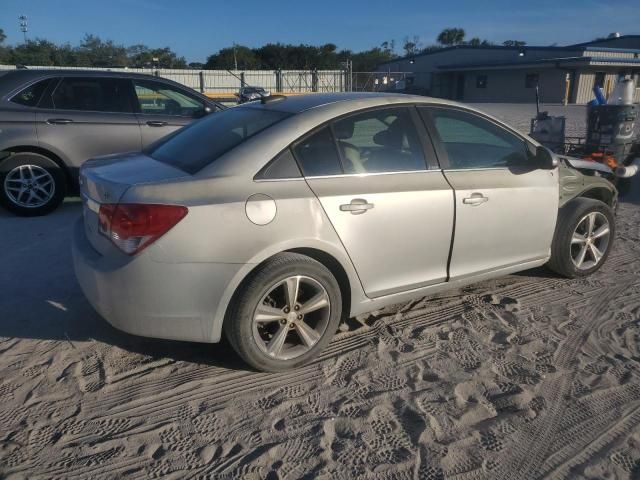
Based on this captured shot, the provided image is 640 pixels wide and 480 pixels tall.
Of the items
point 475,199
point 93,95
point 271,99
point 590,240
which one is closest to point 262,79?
point 93,95

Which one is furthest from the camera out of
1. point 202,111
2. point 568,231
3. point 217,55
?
point 217,55

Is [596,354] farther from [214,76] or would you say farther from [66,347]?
[214,76]

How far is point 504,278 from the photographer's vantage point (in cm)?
509

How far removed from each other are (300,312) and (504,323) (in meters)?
1.65

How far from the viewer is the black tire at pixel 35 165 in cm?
668

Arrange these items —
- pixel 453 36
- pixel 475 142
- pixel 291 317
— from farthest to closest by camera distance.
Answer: pixel 453 36 → pixel 475 142 → pixel 291 317

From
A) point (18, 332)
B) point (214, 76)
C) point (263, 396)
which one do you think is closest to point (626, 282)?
point (263, 396)

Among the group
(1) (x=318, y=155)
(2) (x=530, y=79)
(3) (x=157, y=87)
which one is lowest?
(1) (x=318, y=155)

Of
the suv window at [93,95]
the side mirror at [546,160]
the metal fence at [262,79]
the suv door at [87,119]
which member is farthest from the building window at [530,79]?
the side mirror at [546,160]

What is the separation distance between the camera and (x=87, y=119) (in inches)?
278

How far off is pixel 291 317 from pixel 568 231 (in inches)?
105

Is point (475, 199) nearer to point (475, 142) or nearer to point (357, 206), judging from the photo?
point (475, 142)

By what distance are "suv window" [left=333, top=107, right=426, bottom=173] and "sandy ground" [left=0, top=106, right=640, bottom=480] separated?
1179 millimetres

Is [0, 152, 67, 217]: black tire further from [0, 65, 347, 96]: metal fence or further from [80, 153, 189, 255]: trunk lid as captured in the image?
[0, 65, 347, 96]: metal fence
